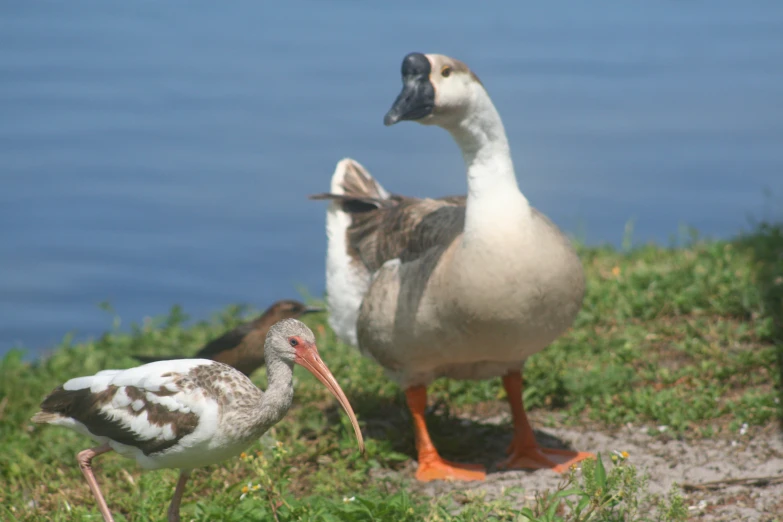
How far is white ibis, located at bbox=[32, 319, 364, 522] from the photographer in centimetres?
352

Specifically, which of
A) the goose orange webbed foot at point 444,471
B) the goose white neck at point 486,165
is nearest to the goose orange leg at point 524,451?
the goose orange webbed foot at point 444,471

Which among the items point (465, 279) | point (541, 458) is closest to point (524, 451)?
point (541, 458)

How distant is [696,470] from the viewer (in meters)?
4.85

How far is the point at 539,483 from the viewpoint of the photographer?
190 inches

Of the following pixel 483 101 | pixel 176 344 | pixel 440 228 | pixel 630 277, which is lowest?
pixel 176 344

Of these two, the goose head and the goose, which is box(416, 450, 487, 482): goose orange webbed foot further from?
the goose head

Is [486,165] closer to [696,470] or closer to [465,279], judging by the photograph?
[465,279]

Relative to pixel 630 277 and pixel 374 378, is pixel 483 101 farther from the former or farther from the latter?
pixel 630 277

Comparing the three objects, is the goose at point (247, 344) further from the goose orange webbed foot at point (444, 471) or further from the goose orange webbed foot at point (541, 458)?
the goose orange webbed foot at point (541, 458)

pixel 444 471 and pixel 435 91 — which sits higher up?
pixel 435 91

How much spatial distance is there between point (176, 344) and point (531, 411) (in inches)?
104

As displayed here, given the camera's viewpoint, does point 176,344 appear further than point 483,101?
Yes

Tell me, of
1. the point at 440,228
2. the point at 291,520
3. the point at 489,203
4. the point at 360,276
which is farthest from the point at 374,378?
the point at 291,520

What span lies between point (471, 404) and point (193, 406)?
8.84 feet
